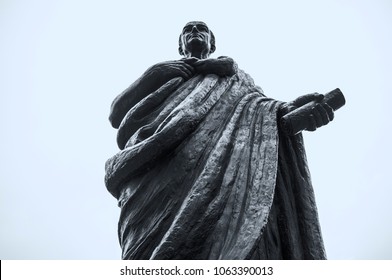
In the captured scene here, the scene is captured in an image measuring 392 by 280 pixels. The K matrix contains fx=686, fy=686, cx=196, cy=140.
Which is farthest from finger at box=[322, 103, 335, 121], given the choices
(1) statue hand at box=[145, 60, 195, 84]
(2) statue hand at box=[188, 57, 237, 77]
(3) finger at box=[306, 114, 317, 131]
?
(1) statue hand at box=[145, 60, 195, 84]

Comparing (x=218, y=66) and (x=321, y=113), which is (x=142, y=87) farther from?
(x=321, y=113)

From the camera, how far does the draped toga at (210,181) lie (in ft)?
14.4

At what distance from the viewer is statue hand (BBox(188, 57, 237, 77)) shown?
6211mm

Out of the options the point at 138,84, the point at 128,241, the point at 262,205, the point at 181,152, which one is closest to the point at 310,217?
the point at 262,205

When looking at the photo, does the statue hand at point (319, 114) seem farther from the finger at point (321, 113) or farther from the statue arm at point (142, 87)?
the statue arm at point (142, 87)

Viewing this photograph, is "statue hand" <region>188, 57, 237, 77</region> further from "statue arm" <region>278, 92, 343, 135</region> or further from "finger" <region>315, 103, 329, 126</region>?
"finger" <region>315, 103, 329, 126</region>

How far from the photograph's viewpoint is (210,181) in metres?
4.70

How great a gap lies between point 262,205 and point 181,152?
78 centimetres

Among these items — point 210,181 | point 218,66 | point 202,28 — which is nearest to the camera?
point 210,181

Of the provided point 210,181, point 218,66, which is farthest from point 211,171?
point 218,66

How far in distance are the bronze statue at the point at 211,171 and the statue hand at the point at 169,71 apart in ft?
0.04

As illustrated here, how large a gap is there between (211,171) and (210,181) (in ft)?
0.35

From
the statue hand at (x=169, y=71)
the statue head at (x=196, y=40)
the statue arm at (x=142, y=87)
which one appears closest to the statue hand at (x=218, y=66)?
the statue hand at (x=169, y=71)
